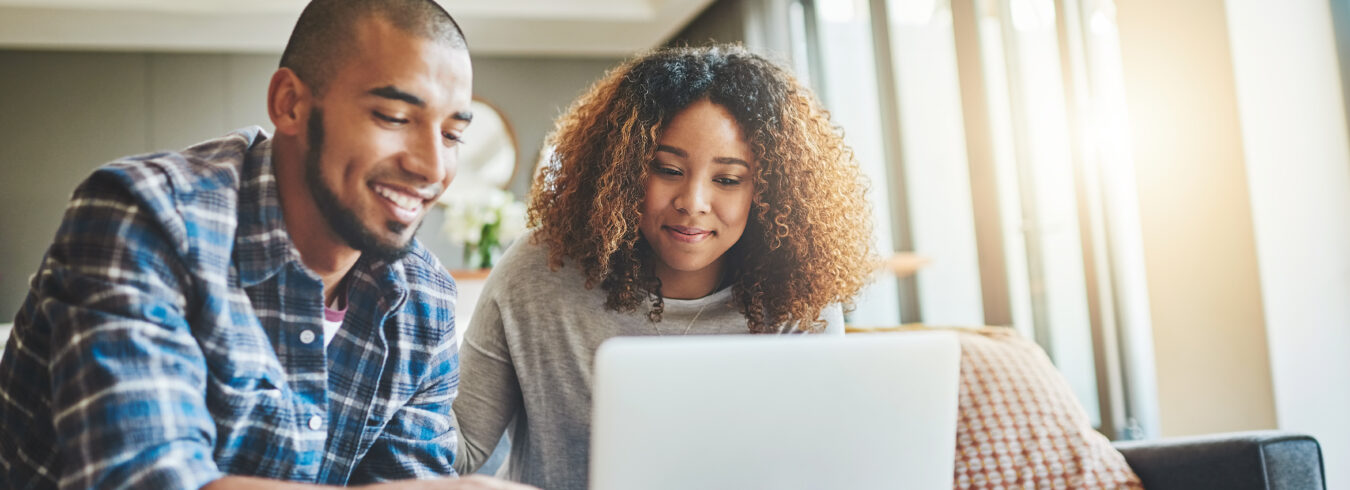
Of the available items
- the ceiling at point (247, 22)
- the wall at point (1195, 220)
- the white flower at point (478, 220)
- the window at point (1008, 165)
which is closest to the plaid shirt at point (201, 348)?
the window at point (1008, 165)

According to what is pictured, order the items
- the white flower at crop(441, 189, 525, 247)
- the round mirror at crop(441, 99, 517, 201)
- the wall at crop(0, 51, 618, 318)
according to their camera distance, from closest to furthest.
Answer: the white flower at crop(441, 189, 525, 247) < the wall at crop(0, 51, 618, 318) < the round mirror at crop(441, 99, 517, 201)

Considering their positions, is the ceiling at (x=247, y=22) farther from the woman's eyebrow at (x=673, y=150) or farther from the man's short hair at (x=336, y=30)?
the man's short hair at (x=336, y=30)

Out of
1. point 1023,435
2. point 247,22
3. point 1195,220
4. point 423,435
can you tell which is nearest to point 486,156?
point 247,22

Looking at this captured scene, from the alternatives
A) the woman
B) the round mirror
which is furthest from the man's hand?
the round mirror

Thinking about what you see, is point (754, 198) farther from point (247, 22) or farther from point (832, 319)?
point (247, 22)

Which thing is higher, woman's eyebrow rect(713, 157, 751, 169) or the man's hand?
woman's eyebrow rect(713, 157, 751, 169)

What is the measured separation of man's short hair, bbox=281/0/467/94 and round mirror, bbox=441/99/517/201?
15.2 feet

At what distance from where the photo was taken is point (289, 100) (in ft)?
3.00

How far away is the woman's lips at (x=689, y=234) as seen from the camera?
4.17ft

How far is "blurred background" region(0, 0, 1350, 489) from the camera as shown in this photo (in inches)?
74.4

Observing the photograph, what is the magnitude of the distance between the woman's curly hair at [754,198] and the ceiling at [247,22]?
352 cm

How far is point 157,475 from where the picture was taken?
0.74 metres

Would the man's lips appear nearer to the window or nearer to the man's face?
the man's face

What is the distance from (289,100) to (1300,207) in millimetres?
1923
